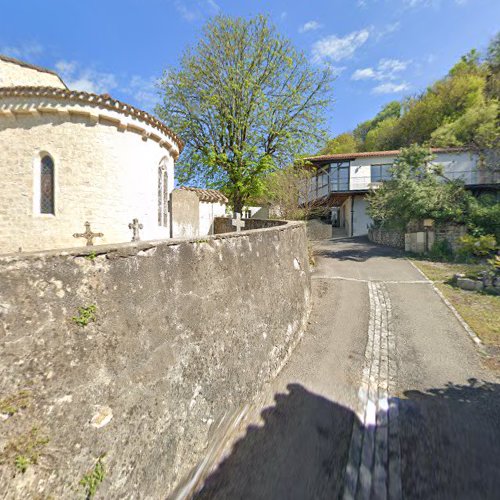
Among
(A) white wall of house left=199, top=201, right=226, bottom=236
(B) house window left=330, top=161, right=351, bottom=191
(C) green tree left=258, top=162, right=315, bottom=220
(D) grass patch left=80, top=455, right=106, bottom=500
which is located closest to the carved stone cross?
(A) white wall of house left=199, top=201, right=226, bottom=236

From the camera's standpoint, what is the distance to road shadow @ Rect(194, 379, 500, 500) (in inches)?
119

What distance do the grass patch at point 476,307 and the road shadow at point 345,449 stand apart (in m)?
2.25

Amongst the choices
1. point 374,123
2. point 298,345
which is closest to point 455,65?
point 374,123

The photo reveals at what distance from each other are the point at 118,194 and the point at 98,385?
6.98 m

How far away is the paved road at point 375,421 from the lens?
3.08 metres

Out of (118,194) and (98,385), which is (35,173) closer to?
(118,194)

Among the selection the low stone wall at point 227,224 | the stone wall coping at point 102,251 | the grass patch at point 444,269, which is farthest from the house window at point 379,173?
the stone wall coping at point 102,251

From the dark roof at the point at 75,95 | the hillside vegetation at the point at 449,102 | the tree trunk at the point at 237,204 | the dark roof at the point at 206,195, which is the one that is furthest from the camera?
the hillside vegetation at the point at 449,102

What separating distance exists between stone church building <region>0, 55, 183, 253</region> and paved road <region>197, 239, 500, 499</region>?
19.4ft

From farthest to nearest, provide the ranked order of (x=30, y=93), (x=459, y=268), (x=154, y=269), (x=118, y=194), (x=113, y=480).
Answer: (x=459, y=268), (x=118, y=194), (x=30, y=93), (x=154, y=269), (x=113, y=480)

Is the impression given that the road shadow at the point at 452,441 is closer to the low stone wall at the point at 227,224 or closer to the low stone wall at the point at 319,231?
the low stone wall at the point at 227,224

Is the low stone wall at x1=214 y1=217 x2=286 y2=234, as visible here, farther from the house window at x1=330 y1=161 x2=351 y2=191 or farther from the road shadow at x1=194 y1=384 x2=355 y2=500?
the house window at x1=330 y1=161 x2=351 y2=191

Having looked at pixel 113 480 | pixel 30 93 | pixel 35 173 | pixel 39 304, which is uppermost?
pixel 30 93

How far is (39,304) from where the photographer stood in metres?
2.02
